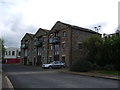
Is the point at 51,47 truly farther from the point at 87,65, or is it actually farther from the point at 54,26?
the point at 87,65

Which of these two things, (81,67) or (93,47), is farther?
(93,47)

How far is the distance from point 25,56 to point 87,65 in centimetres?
3752

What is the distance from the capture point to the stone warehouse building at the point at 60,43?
3978cm

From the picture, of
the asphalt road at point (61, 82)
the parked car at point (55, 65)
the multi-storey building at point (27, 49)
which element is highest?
the multi-storey building at point (27, 49)

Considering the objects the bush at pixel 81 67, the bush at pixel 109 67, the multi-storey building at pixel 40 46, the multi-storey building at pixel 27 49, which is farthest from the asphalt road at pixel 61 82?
the multi-storey building at pixel 27 49

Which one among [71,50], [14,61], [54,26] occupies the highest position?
[54,26]

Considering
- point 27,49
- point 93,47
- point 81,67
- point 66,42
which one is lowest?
point 81,67

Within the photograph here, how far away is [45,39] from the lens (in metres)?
49.1

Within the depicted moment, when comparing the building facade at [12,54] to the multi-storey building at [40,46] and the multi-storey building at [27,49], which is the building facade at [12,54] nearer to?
the multi-storey building at [27,49]

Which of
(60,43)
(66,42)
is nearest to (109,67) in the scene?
(66,42)

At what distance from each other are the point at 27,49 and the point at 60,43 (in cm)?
2075

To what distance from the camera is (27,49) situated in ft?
198

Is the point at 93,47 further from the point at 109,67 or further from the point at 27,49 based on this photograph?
the point at 27,49

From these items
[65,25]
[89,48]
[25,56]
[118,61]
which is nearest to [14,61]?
[25,56]
